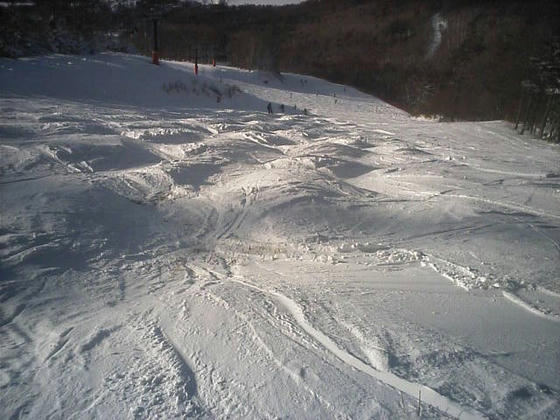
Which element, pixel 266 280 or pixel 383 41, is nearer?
pixel 266 280

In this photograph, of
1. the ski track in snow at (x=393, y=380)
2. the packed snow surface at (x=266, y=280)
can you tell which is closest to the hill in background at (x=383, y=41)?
the packed snow surface at (x=266, y=280)

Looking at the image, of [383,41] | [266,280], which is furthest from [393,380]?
[383,41]

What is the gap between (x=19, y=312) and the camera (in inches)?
128

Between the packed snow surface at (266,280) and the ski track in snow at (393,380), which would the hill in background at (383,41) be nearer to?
the packed snow surface at (266,280)

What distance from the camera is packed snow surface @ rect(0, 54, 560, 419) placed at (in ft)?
8.18

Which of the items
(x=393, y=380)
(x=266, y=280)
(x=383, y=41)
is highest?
(x=383, y=41)

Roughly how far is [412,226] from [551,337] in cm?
239

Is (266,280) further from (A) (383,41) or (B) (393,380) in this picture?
(A) (383,41)

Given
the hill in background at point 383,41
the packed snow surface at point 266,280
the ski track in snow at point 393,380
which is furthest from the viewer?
the hill in background at point 383,41

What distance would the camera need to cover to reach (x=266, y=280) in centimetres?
396

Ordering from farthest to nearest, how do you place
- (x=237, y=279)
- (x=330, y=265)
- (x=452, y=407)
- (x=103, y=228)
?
(x=103, y=228)
(x=330, y=265)
(x=237, y=279)
(x=452, y=407)

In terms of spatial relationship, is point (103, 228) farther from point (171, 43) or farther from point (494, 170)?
point (171, 43)

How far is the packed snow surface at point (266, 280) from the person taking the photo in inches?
98.1

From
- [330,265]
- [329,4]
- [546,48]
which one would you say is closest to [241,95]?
[546,48]
